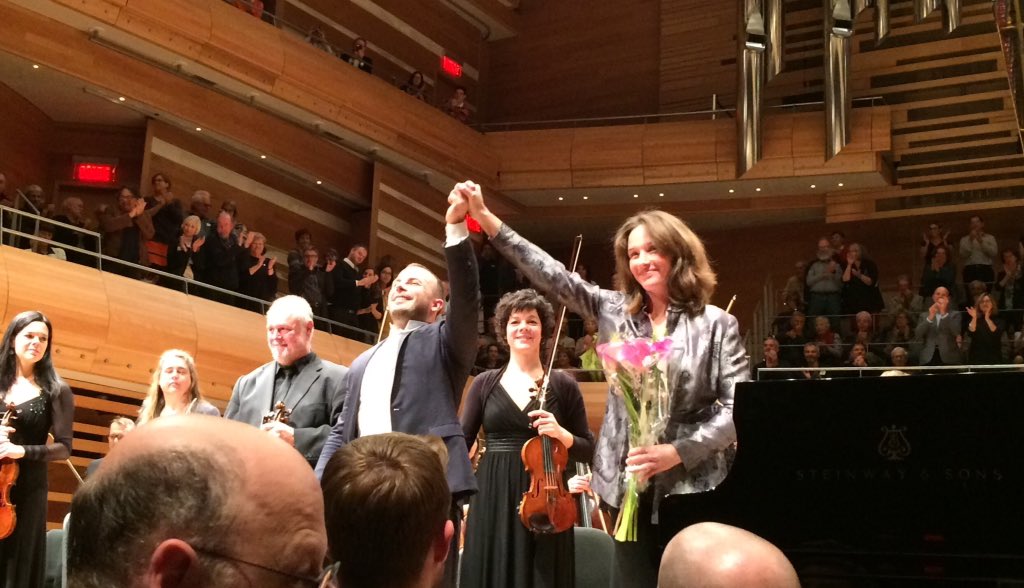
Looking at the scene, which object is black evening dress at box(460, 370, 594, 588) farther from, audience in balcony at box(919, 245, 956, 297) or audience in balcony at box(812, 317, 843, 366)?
audience in balcony at box(919, 245, 956, 297)

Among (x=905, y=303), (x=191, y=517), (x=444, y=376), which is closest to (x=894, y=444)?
(x=444, y=376)

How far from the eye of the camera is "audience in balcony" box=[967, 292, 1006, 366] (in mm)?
10594

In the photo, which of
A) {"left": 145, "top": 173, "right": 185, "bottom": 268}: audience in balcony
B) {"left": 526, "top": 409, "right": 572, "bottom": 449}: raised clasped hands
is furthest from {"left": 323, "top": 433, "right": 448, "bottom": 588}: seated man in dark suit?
{"left": 145, "top": 173, "right": 185, "bottom": 268}: audience in balcony

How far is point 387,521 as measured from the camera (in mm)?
1455

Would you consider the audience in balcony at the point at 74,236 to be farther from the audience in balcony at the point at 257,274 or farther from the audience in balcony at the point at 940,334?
the audience in balcony at the point at 940,334

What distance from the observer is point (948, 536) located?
229 centimetres

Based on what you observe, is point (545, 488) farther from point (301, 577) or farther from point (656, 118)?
point (656, 118)

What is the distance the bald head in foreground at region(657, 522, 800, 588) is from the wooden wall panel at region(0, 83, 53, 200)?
11092mm

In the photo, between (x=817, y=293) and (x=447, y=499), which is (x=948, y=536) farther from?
(x=817, y=293)

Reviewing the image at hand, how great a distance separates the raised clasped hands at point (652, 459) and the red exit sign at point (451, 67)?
14.2m

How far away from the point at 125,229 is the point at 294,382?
6.29 meters

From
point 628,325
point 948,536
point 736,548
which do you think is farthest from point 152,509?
point 628,325

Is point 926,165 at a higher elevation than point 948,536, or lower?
higher

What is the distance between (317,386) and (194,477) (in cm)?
315
